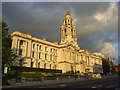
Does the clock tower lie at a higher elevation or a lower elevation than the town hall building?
higher

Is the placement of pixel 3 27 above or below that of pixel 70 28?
below

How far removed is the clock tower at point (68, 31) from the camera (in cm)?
7579

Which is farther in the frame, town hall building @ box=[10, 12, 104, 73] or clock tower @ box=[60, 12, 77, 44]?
clock tower @ box=[60, 12, 77, 44]

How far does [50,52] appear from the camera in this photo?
196 ft

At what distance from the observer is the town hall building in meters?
46.0

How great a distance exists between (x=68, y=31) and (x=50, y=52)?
24.8 metres

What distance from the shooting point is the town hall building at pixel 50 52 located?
4596cm

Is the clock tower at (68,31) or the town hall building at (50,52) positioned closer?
the town hall building at (50,52)

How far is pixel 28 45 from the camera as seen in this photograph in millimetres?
49375

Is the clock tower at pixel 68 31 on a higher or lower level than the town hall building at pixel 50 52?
higher

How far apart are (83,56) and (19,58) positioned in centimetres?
4688

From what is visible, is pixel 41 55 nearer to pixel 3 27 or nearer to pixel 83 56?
pixel 3 27

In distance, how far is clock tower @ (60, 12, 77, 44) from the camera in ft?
249

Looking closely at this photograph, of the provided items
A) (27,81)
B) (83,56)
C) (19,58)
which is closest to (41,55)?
(19,58)
